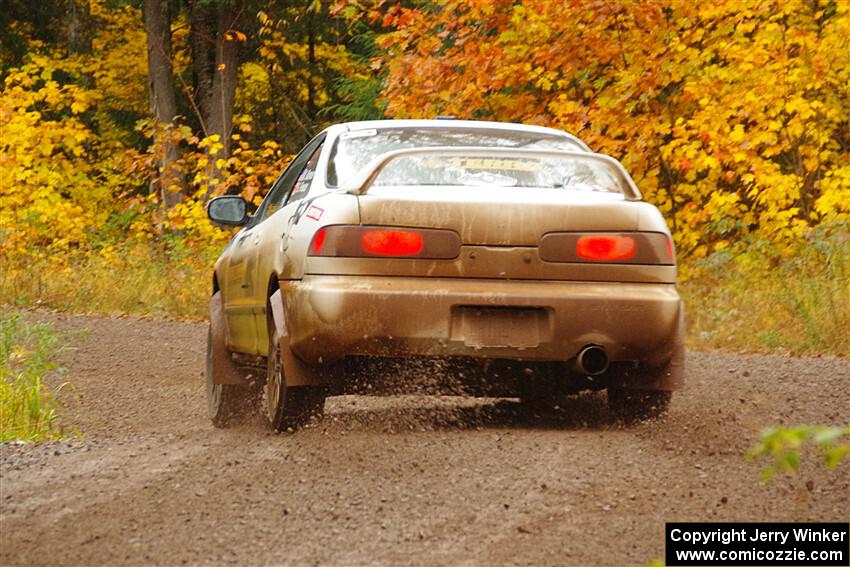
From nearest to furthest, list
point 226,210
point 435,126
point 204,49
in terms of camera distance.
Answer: point 435,126
point 226,210
point 204,49

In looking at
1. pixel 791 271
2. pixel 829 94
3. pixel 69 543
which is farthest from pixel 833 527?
pixel 829 94

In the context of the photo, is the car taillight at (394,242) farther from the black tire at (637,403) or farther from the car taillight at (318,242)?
the black tire at (637,403)

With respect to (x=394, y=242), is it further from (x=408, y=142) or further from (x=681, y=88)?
(x=681, y=88)

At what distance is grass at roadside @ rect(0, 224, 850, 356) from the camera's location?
13.5 meters

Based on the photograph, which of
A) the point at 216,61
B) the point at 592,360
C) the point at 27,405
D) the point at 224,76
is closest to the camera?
the point at 592,360

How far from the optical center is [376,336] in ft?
22.0

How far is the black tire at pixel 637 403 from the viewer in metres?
7.50

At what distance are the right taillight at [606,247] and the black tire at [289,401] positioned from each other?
134cm

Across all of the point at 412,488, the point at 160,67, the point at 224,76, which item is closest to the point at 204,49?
the point at 160,67

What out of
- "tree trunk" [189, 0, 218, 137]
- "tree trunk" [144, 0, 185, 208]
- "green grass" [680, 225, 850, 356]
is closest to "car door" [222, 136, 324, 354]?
"green grass" [680, 225, 850, 356]

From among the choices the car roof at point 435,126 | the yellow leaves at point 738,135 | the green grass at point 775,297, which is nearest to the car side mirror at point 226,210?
the car roof at point 435,126

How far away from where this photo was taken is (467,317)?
676 cm

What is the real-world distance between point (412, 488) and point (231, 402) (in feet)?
10.8

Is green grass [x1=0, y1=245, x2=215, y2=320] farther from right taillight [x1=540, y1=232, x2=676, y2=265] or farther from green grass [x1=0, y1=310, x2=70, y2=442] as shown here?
right taillight [x1=540, y1=232, x2=676, y2=265]
